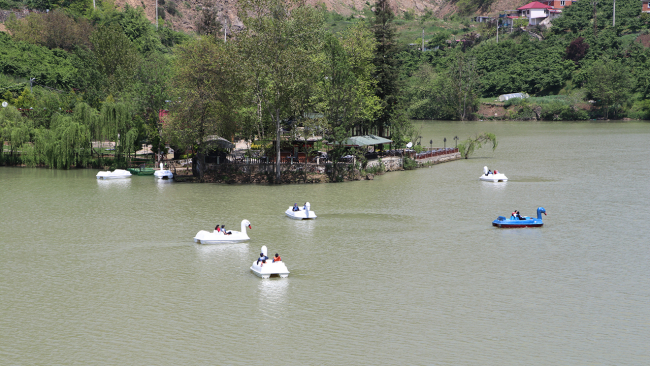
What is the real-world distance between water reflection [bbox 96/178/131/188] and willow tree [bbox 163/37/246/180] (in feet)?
20.1

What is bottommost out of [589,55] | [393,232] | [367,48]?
[393,232]

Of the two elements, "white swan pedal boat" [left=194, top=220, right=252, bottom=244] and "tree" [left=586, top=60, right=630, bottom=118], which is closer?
"white swan pedal boat" [left=194, top=220, right=252, bottom=244]

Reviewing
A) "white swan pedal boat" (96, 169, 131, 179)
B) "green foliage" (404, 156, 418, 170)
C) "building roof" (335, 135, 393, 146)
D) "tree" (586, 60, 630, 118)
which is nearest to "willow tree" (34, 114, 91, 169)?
"white swan pedal boat" (96, 169, 131, 179)

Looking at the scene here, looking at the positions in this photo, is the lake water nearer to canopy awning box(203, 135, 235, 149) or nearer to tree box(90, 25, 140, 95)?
canopy awning box(203, 135, 235, 149)

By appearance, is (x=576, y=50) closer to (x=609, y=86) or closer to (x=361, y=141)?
(x=609, y=86)

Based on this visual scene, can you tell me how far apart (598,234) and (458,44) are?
159 metres

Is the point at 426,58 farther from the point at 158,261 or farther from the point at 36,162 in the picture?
the point at 158,261

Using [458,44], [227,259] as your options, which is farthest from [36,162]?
[458,44]

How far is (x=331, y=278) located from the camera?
29766mm

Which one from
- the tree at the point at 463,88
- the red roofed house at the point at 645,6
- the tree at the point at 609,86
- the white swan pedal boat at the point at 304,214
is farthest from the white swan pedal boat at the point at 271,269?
the red roofed house at the point at 645,6

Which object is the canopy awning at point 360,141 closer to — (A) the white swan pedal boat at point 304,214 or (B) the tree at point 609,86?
(A) the white swan pedal boat at point 304,214

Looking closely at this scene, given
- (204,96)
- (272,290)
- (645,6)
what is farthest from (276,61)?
(645,6)

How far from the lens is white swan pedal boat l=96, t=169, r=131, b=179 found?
60.6m

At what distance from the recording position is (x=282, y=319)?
81.2 ft
